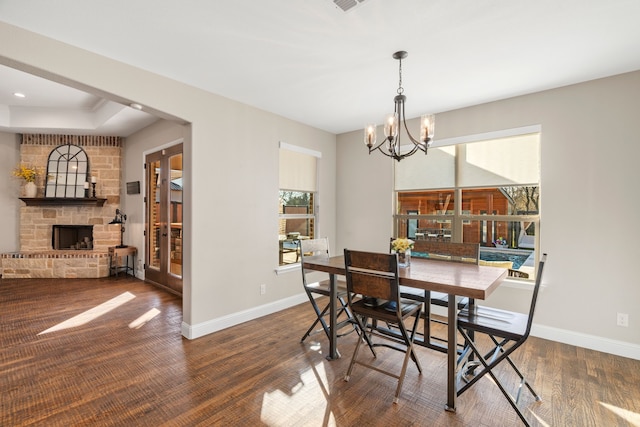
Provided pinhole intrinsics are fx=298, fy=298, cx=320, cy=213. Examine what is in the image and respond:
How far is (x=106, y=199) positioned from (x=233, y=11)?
5.39 m

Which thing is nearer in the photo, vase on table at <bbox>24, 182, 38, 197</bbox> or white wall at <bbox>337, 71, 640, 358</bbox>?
white wall at <bbox>337, 71, 640, 358</bbox>

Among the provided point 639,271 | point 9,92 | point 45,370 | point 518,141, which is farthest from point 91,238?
point 639,271

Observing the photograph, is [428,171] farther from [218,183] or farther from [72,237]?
[72,237]

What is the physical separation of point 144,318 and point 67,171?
164 inches

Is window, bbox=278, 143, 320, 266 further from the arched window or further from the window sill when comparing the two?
the arched window

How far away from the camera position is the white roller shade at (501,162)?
327 centimetres

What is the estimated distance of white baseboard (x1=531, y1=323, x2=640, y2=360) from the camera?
2713 millimetres

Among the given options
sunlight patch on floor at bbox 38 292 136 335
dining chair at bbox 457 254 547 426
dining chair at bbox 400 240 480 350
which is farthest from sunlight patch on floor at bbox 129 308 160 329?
dining chair at bbox 457 254 547 426

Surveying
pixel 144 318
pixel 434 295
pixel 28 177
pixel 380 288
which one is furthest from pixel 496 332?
pixel 28 177

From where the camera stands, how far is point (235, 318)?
3.46m

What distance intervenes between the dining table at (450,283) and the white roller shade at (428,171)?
4.83 feet

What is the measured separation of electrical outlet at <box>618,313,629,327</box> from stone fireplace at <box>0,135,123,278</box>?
294 inches

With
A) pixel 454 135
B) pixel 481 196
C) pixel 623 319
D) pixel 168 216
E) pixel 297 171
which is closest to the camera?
pixel 623 319

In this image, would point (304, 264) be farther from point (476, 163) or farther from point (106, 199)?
point (106, 199)
